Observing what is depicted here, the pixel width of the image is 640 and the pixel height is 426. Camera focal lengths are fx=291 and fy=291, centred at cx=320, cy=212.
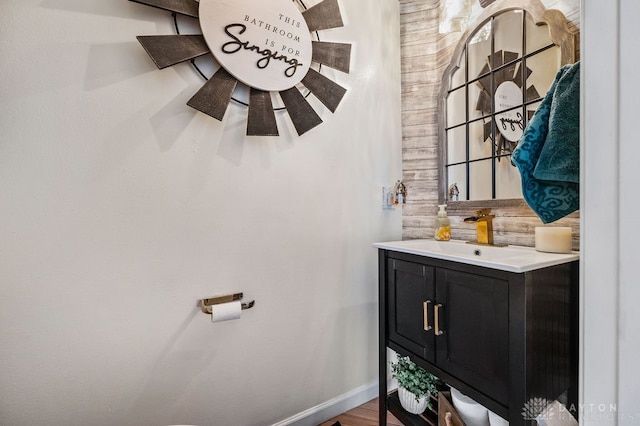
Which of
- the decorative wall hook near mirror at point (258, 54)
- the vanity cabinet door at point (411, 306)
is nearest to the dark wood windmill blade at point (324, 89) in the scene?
the decorative wall hook near mirror at point (258, 54)

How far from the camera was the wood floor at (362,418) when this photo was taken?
59.4 inches

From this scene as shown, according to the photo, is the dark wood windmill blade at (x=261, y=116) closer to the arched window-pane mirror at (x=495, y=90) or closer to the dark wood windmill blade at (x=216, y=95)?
the dark wood windmill blade at (x=216, y=95)

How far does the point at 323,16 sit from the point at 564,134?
1147 mm

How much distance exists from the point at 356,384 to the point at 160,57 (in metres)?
1.82

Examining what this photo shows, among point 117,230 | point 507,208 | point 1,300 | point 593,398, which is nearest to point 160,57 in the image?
point 117,230

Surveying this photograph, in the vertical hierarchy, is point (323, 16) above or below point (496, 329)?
above

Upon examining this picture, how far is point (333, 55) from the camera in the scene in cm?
145

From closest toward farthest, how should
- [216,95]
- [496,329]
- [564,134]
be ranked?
[564,134] < [496,329] < [216,95]

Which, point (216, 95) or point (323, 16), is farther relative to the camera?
point (323, 16)

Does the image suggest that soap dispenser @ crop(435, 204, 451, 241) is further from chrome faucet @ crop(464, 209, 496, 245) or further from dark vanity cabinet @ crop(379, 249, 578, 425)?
dark vanity cabinet @ crop(379, 249, 578, 425)

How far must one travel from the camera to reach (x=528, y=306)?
0.88 meters

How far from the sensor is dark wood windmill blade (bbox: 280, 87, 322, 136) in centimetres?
136

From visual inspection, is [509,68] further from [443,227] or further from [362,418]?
[362,418]

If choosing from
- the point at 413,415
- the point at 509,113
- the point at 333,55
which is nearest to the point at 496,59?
the point at 509,113
